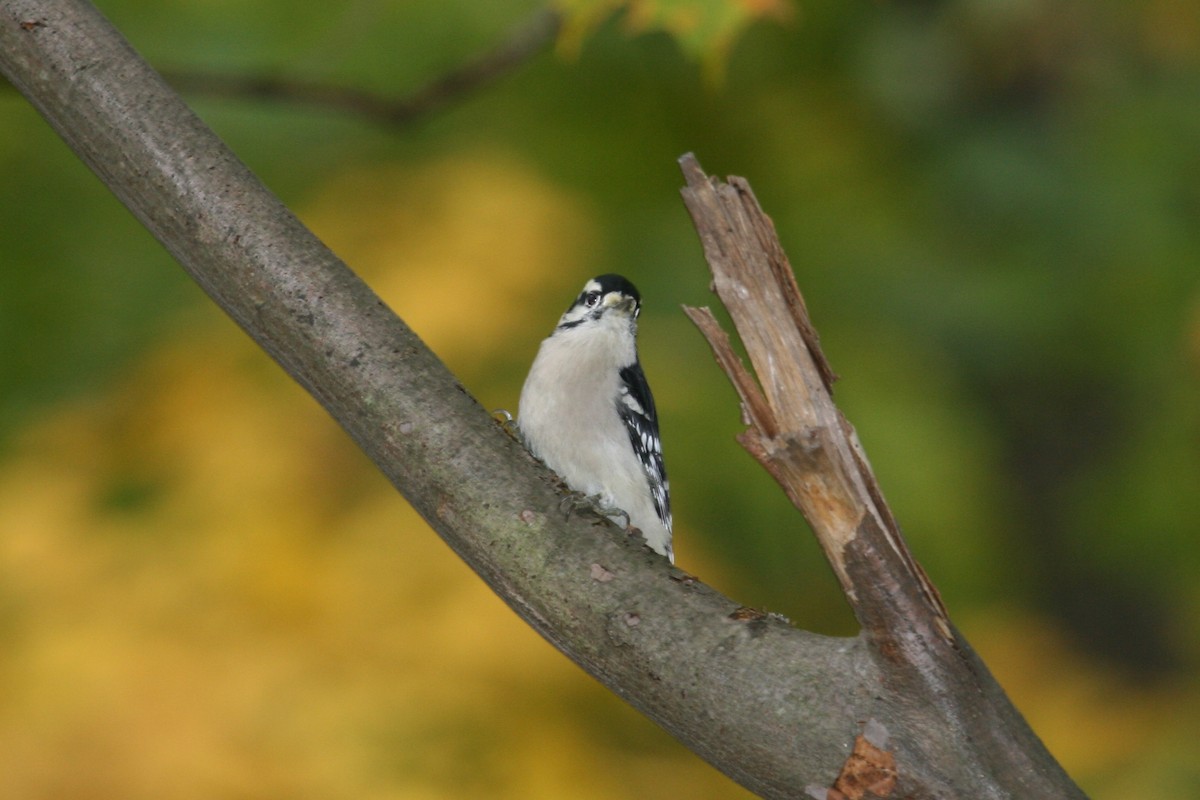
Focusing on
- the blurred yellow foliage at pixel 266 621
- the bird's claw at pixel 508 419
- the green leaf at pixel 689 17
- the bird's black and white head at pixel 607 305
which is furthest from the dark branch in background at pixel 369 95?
the bird's claw at pixel 508 419

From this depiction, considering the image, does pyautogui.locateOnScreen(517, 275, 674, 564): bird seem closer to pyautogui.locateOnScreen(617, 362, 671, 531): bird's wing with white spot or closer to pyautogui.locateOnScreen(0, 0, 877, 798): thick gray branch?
pyautogui.locateOnScreen(617, 362, 671, 531): bird's wing with white spot

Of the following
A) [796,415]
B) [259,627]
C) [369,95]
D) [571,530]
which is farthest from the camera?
[369,95]

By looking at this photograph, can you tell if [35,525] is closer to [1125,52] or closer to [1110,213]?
[1110,213]

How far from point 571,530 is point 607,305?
195cm

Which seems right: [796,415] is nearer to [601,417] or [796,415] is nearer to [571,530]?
[571,530]

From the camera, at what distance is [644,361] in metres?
4.74

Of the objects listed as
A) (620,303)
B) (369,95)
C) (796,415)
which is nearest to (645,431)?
(620,303)

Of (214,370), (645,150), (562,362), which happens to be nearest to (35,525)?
(214,370)

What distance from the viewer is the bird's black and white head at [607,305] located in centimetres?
411

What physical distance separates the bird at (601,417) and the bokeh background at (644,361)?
272 mm

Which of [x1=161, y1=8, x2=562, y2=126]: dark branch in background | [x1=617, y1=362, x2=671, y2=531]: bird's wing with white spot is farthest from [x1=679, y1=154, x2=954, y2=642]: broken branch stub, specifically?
[x1=161, y1=8, x2=562, y2=126]: dark branch in background

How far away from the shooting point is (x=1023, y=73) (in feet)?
21.7

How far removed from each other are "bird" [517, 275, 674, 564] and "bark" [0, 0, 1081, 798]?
155 centimetres

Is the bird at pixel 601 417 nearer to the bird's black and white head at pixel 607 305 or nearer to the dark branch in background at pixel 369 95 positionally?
the bird's black and white head at pixel 607 305
